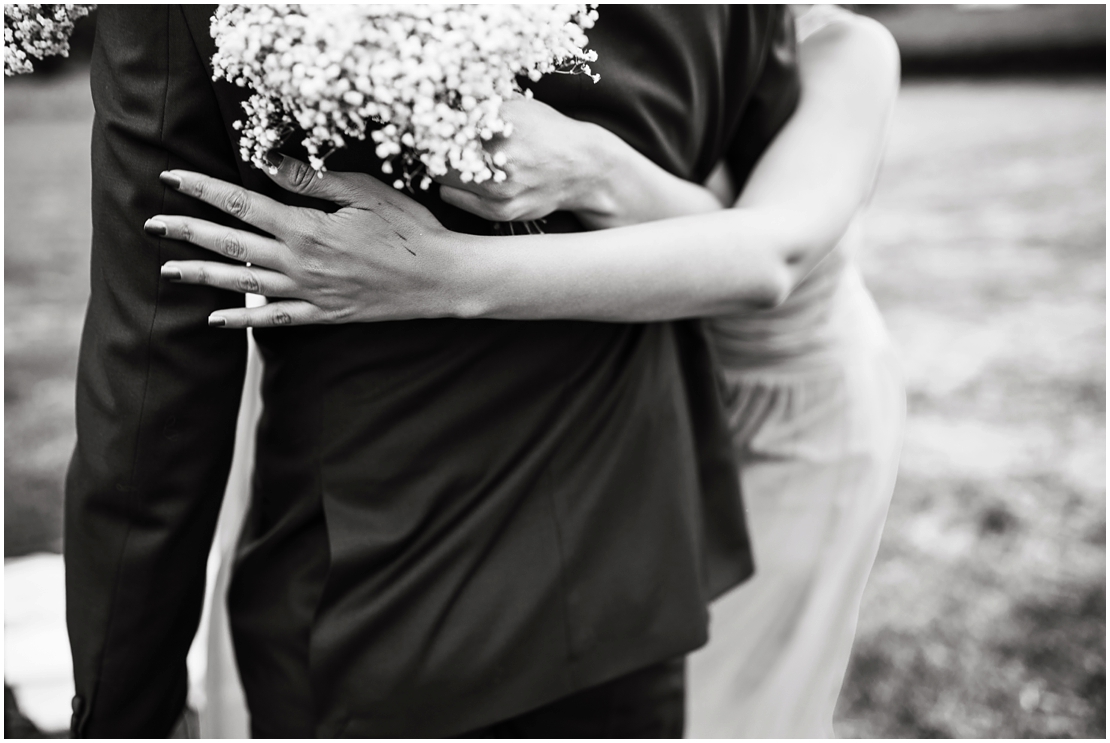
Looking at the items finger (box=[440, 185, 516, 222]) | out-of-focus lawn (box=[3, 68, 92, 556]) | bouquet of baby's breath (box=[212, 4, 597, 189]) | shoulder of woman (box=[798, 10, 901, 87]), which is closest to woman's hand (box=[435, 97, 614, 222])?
finger (box=[440, 185, 516, 222])

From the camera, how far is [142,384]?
1276mm

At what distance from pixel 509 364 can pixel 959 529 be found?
2.93 meters

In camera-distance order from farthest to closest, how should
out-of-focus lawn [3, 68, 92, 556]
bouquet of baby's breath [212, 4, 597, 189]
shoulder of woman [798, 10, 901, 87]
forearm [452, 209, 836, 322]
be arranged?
out-of-focus lawn [3, 68, 92, 556] < shoulder of woman [798, 10, 901, 87] < forearm [452, 209, 836, 322] < bouquet of baby's breath [212, 4, 597, 189]

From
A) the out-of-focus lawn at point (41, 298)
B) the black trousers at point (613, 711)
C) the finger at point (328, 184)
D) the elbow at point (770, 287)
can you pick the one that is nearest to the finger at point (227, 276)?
the finger at point (328, 184)

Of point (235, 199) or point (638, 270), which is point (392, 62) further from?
point (638, 270)

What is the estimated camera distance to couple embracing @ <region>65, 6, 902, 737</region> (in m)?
1.21

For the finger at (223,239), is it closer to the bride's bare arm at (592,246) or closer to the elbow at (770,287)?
the bride's bare arm at (592,246)

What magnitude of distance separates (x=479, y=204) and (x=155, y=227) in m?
0.44

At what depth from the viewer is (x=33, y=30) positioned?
1.22 metres

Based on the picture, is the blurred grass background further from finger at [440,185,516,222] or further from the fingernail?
the fingernail

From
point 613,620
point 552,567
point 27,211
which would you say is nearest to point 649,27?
point 552,567

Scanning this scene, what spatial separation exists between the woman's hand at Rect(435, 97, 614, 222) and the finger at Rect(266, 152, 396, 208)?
0.10 meters

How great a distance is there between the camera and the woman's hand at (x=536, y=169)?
Answer: 1.22 metres

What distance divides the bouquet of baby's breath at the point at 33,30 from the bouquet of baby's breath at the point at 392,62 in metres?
0.36
